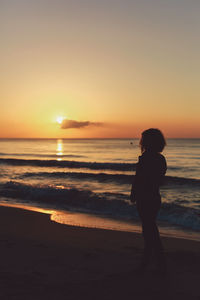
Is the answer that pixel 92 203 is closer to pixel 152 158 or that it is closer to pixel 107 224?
pixel 107 224

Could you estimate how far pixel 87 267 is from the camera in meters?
4.48

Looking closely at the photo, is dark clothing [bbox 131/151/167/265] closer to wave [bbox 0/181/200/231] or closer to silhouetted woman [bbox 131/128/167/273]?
silhouetted woman [bbox 131/128/167/273]

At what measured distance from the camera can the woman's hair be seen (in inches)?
163

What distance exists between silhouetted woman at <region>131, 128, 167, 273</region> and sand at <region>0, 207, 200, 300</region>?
0.49m

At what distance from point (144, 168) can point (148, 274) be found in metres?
1.52

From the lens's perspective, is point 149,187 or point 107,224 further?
point 107,224

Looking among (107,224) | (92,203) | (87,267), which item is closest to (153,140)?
(87,267)

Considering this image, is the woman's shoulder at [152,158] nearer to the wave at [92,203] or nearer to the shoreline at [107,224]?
the shoreline at [107,224]

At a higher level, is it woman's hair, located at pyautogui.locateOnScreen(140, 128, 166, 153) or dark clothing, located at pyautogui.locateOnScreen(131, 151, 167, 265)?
woman's hair, located at pyautogui.locateOnScreen(140, 128, 166, 153)

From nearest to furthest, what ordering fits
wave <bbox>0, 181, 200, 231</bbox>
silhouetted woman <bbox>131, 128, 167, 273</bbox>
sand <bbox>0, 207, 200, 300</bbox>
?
1. sand <bbox>0, 207, 200, 300</bbox>
2. silhouetted woman <bbox>131, 128, 167, 273</bbox>
3. wave <bbox>0, 181, 200, 231</bbox>

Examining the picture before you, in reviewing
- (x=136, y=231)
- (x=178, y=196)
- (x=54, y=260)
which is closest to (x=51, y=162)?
(x=178, y=196)

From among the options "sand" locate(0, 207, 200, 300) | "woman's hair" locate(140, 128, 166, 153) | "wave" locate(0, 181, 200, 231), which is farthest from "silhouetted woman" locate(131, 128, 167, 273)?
"wave" locate(0, 181, 200, 231)

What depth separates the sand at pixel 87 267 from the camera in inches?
143

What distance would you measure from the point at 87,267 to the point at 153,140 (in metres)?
2.14
